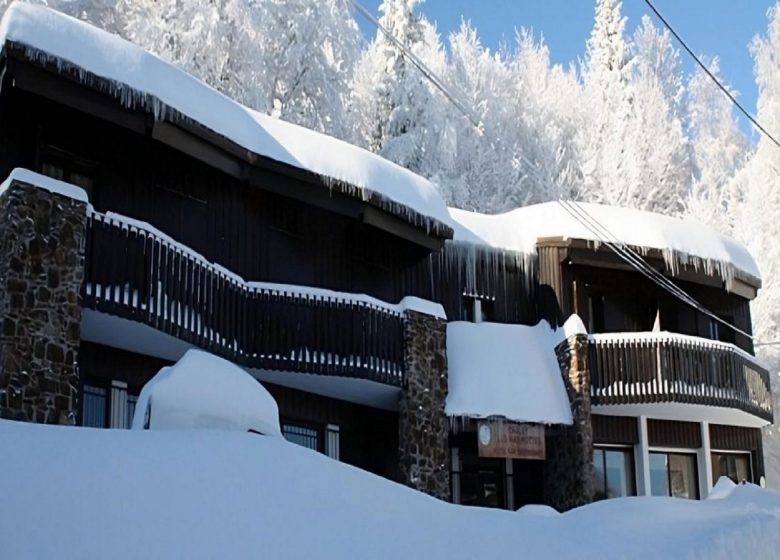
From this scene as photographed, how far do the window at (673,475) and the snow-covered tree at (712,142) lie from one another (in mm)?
16682

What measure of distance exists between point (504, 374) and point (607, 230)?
3986 mm

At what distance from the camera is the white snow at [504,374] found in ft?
63.7

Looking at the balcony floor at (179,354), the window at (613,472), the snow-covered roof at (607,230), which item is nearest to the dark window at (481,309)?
the snow-covered roof at (607,230)

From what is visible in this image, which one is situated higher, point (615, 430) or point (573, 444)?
point (615, 430)

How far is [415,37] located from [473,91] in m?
2.97

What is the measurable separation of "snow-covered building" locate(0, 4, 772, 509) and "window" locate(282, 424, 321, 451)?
59 mm

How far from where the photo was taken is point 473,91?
40406mm

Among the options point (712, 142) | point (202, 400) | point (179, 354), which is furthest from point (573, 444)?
point (712, 142)

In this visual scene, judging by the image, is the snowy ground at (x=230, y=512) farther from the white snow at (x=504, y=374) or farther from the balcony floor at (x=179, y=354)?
the white snow at (x=504, y=374)

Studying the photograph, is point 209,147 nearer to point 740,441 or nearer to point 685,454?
point 685,454

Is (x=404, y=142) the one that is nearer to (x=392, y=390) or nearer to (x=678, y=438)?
(x=678, y=438)

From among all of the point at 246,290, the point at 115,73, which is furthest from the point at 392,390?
the point at 115,73

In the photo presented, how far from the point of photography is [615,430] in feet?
73.3

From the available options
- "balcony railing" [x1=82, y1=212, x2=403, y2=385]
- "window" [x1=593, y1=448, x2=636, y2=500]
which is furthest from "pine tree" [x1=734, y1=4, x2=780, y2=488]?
"balcony railing" [x1=82, y1=212, x2=403, y2=385]
